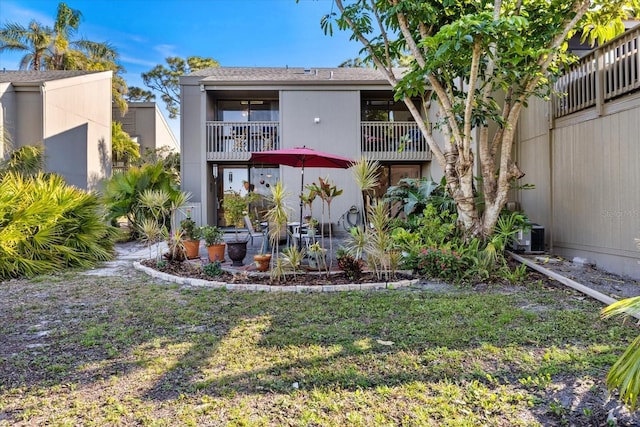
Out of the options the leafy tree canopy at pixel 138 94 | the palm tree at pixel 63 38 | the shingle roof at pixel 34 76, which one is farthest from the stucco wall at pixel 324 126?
the leafy tree canopy at pixel 138 94

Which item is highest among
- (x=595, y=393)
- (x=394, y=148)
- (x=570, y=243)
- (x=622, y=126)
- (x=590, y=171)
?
(x=394, y=148)

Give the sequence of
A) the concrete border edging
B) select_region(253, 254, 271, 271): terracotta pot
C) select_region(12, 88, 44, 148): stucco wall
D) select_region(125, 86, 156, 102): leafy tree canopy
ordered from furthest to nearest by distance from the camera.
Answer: select_region(125, 86, 156, 102): leafy tree canopy < select_region(12, 88, 44, 148): stucco wall < select_region(253, 254, 271, 271): terracotta pot < the concrete border edging

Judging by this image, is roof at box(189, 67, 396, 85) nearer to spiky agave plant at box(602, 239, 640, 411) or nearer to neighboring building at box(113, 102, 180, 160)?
neighboring building at box(113, 102, 180, 160)

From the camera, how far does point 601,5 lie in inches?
240

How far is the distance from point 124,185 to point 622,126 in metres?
11.6

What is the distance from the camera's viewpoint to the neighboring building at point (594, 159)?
5.83 metres

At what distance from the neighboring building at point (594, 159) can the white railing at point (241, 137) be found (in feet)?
25.6

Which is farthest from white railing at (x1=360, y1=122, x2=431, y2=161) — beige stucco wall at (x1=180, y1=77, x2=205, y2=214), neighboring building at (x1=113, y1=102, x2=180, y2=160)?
neighboring building at (x1=113, y1=102, x2=180, y2=160)

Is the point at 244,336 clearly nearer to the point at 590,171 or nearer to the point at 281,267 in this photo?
the point at 281,267

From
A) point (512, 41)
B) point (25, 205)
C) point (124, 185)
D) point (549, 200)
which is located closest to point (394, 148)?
point (549, 200)

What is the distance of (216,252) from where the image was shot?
726cm

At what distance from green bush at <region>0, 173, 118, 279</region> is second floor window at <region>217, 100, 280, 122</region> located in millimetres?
7269

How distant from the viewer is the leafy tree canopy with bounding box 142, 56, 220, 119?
27.2m

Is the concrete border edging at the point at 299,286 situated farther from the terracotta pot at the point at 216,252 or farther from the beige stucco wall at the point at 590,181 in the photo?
the beige stucco wall at the point at 590,181
